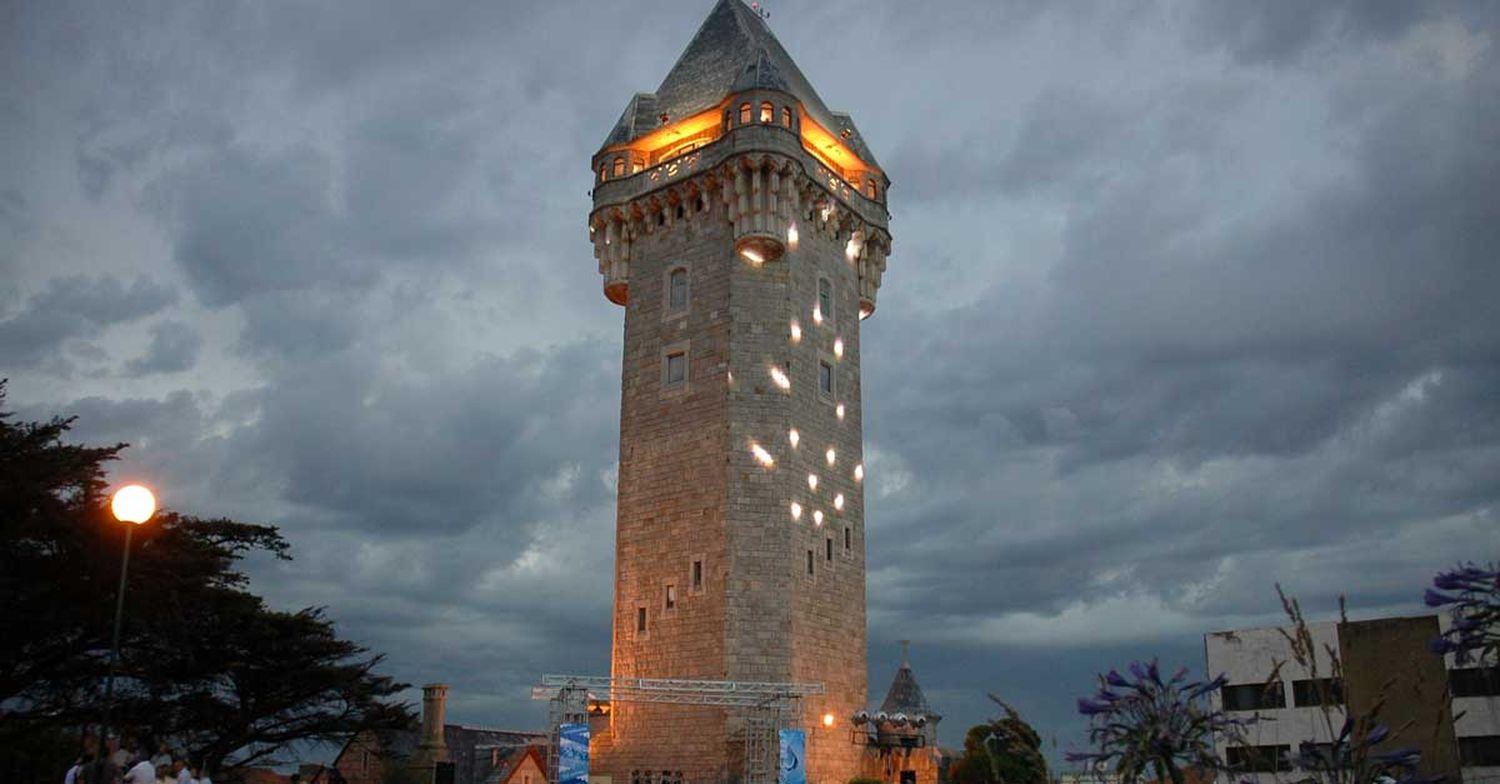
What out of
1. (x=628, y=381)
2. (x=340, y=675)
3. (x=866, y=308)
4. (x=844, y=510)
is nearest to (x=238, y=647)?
(x=340, y=675)

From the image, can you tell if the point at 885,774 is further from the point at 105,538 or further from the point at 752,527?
the point at 105,538

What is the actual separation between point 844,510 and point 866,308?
309 inches

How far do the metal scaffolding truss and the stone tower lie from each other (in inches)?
30.6

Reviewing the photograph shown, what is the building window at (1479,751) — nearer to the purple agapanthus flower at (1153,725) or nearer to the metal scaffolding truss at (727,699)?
the metal scaffolding truss at (727,699)

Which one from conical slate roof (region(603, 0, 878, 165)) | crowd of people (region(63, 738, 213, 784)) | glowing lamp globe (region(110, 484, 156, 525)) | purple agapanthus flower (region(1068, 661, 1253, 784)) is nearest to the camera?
purple agapanthus flower (region(1068, 661, 1253, 784))

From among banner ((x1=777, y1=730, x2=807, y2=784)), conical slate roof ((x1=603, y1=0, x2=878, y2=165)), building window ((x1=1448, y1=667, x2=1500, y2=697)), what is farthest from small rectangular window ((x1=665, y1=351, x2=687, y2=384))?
building window ((x1=1448, y1=667, x2=1500, y2=697))

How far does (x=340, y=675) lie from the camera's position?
39312 millimetres

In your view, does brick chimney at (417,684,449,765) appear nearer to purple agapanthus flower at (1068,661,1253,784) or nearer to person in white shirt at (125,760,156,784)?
person in white shirt at (125,760,156,784)

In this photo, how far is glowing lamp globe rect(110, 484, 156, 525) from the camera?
14.7 metres

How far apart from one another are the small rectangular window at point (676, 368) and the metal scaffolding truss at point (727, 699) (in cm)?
965

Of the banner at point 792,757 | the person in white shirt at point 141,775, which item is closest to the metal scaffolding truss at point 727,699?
the banner at point 792,757

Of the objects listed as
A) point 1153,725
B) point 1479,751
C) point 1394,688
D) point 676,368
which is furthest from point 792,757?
point 1153,725

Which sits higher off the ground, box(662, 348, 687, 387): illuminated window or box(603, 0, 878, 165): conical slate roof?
box(603, 0, 878, 165): conical slate roof

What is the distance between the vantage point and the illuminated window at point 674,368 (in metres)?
38.8
